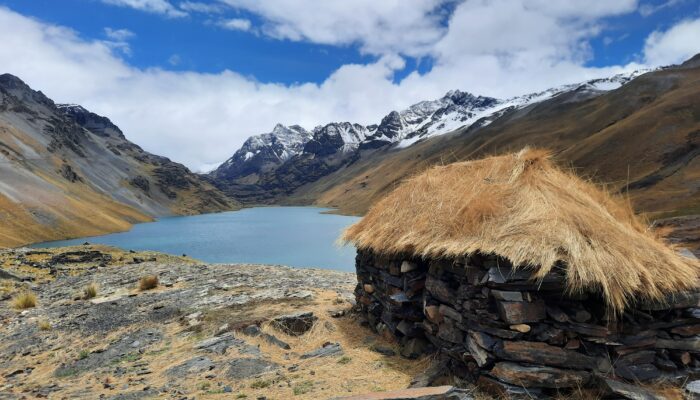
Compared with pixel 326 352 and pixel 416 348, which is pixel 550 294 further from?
pixel 326 352

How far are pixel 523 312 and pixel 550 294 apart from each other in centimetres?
68

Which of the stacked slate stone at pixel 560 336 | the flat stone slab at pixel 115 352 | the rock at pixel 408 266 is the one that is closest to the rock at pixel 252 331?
the flat stone slab at pixel 115 352

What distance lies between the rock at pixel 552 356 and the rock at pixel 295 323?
7.59m

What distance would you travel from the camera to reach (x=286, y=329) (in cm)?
1388

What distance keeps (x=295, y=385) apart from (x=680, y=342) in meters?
7.85

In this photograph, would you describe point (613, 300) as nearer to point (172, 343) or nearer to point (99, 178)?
point (172, 343)

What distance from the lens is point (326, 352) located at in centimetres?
1196

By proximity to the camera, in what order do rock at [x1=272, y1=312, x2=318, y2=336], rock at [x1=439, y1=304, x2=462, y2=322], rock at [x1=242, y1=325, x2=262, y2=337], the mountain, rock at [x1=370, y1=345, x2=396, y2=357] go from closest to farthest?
rock at [x1=439, y1=304, x2=462, y2=322]
rock at [x1=370, y1=345, x2=396, y2=357]
rock at [x1=242, y1=325, x2=262, y2=337]
rock at [x1=272, y1=312, x2=318, y2=336]
the mountain

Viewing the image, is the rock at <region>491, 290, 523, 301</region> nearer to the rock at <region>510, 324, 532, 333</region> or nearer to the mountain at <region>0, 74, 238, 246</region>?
the rock at <region>510, 324, 532, 333</region>

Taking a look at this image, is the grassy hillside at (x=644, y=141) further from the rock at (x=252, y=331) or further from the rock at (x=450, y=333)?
the rock at (x=450, y=333)

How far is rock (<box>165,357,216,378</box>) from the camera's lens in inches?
440

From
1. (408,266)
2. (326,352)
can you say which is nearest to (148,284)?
(326,352)

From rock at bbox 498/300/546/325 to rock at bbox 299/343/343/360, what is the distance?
16.8ft

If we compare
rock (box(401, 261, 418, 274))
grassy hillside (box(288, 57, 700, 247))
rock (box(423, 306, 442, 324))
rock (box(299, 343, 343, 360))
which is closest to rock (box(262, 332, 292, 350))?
rock (box(299, 343, 343, 360))
